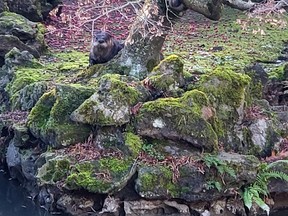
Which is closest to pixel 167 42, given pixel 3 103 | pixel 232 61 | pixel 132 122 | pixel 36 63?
pixel 232 61

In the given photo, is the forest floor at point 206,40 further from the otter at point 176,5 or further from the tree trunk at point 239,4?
the tree trunk at point 239,4

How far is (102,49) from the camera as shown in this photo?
9.97 m

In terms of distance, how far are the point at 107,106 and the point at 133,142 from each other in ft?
2.11

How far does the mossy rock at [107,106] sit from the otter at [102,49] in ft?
6.59

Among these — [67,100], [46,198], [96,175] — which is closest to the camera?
[96,175]

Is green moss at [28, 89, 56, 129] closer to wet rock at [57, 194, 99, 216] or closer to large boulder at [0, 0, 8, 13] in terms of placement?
wet rock at [57, 194, 99, 216]

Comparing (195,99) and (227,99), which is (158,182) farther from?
(227,99)

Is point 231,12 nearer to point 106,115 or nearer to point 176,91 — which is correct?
point 176,91

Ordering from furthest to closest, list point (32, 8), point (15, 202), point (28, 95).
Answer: point (32, 8) < point (28, 95) < point (15, 202)

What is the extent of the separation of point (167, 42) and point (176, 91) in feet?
20.2

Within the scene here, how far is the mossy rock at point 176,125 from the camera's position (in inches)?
304

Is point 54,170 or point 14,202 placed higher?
point 54,170

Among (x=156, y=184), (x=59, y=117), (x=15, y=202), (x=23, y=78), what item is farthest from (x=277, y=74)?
(x=15, y=202)

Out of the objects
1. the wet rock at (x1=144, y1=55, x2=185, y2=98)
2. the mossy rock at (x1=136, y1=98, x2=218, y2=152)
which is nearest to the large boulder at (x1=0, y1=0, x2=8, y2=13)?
the wet rock at (x1=144, y1=55, x2=185, y2=98)
